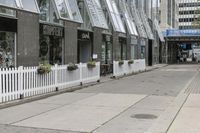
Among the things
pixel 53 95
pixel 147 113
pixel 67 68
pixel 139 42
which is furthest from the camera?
pixel 139 42

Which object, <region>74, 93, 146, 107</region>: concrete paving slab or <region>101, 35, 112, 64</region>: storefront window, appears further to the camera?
<region>101, 35, 112, 64</region>: storefront window

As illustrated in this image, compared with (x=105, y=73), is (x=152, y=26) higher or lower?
higher

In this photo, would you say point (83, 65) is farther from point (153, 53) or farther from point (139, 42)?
point (153, 53)

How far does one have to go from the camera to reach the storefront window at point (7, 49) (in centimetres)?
1574

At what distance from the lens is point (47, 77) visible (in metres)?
14.7

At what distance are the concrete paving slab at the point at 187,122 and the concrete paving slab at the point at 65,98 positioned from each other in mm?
Result: 3913

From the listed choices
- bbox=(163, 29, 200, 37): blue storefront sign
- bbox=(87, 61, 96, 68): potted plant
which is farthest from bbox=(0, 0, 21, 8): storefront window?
bbox=(163, 29, 200, 37): blue storefront sign

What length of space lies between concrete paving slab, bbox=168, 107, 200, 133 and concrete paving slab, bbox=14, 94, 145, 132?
1.68m

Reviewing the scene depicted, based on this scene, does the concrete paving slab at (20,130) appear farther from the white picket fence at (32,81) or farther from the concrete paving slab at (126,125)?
the white picket fence at (32,81)

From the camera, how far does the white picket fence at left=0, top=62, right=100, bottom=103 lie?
1208 cm

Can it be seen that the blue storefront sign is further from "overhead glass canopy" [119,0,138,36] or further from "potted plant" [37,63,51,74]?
"potted plant" [37,63,51,74]

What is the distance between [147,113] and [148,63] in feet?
130

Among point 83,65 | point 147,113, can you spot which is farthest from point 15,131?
point 83,65

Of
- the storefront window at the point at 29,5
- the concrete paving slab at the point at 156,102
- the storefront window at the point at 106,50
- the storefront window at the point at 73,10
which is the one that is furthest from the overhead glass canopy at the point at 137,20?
the concrete paving slab at the point at 156,102
